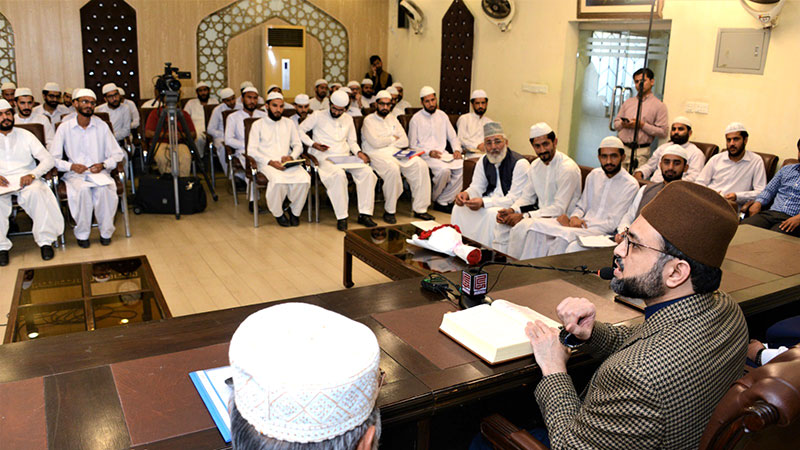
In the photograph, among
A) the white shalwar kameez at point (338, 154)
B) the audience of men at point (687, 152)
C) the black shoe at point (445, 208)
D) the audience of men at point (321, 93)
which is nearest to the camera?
the audience of men at point (687, 152)

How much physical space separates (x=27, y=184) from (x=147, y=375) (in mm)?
4032

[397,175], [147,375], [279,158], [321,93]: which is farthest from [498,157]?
[321,93]

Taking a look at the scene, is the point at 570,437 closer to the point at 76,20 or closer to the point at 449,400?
the point at 449,400

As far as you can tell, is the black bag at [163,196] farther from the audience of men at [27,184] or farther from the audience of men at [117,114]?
the audience of men at [117,114]

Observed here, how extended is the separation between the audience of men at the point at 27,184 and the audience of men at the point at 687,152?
4897mm

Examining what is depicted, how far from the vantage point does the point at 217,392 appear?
5.36 ft

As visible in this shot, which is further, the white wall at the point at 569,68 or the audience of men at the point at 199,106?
the audience of men at the point at 199,106

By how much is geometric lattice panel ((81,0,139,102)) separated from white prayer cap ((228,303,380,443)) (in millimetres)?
8473

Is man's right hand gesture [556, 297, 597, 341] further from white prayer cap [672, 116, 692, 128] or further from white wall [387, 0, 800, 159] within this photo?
white prayer cap [672, 116, 692, 128]

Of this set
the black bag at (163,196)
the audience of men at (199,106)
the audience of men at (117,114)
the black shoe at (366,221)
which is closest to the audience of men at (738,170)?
the black shoe at (366,221)

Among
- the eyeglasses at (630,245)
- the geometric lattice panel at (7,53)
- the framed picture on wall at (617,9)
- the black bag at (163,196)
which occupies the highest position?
the framed picture on wall at (617,9)

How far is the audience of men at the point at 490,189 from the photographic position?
5.08 meters

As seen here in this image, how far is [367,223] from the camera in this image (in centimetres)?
633

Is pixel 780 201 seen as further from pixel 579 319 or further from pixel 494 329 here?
pixel 494 329
